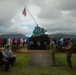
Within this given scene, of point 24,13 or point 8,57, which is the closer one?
point 8,57

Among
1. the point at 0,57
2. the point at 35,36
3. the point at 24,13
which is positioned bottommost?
the point at 0,57

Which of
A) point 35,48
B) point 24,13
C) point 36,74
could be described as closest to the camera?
point 36,74

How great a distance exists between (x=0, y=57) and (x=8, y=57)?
213 cm

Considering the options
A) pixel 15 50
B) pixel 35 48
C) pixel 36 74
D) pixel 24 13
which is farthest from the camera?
pixel 35 48

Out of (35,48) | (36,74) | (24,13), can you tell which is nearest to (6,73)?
(36,74)

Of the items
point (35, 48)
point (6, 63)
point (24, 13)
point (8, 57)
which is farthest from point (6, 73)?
point (35, 48)

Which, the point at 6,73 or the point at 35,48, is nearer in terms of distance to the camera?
the point at 6,73

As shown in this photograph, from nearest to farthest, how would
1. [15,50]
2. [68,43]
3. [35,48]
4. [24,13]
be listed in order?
[68,43] → [15,50] → [24,13] → [35,48]

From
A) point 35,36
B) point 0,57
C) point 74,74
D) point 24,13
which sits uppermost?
point 24,13

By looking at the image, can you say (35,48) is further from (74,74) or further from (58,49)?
(74,74)

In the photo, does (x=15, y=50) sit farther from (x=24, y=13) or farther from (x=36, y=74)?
(x=36, y=74)

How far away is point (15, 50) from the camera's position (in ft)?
124

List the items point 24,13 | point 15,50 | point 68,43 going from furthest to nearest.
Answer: point 24,13 < point 15,50 < point 68,43

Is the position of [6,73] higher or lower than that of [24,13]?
lower
